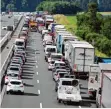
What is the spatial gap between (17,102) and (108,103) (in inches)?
294

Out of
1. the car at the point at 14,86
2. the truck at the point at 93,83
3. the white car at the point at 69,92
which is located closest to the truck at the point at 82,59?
the truck at the point at 93,83

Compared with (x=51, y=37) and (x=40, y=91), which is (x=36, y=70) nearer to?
(x=40, y=91)

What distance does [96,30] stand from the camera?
73.8 meters

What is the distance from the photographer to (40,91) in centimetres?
2961

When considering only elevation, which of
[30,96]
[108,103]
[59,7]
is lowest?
[59,7]

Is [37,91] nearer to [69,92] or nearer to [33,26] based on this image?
[69,92]

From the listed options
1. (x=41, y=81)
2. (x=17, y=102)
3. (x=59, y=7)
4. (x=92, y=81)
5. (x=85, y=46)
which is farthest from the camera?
(x=59, y=7)

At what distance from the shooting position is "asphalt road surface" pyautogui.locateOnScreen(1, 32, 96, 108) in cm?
2523

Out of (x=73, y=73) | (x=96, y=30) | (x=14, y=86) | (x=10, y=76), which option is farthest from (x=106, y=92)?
(x=96, y=30)

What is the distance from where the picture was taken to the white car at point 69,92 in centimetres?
2569

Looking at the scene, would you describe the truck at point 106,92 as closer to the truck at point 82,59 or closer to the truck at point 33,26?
the truck at point 82,59

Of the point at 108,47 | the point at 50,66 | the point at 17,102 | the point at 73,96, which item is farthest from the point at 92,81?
the point at 108,47

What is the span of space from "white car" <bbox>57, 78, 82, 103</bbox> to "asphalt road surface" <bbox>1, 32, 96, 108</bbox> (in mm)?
327

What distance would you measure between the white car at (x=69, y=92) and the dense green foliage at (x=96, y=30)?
21.9m
